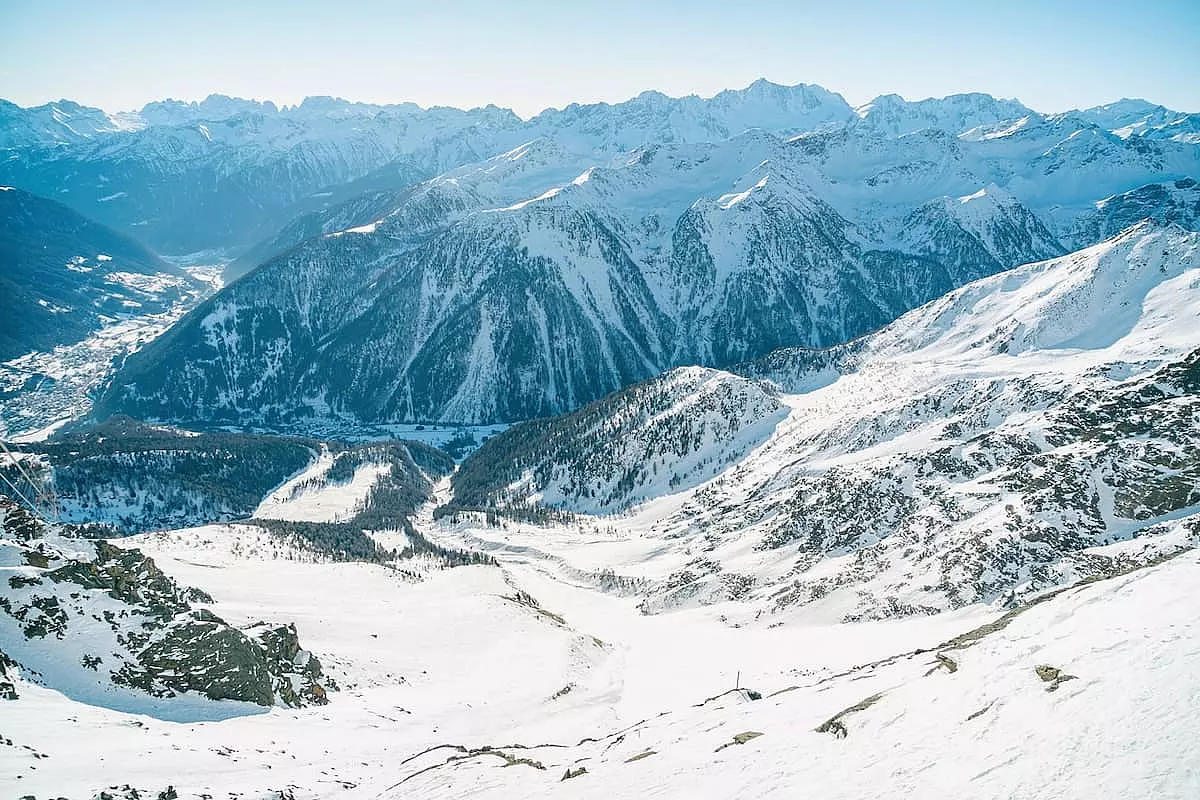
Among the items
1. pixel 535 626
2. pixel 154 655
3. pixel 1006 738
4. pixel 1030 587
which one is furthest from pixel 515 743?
pixel 1030 587

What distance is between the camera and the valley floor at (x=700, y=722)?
98.6 feet

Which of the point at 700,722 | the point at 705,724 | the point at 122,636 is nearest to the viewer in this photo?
the point at 705,724

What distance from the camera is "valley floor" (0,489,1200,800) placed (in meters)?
30.1

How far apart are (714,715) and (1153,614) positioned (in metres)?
29.3

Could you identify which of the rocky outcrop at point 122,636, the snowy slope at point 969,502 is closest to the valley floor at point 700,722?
the rocky outcrop at point 122,636

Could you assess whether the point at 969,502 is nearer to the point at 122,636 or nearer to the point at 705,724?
the point at 705,724

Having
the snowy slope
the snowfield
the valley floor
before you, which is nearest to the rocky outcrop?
the valley floor

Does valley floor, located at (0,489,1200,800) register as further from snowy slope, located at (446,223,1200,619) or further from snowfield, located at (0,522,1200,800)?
snowy slope, located at (446,223,1200,619)

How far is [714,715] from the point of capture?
52625 mm

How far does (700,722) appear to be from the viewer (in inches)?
2008

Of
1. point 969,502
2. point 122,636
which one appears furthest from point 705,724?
point 969,502

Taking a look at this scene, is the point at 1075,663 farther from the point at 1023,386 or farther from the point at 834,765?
the point at 1023,386

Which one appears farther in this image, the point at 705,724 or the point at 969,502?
the point at 969,502

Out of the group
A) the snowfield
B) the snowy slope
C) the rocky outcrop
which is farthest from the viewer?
the snowy slope
